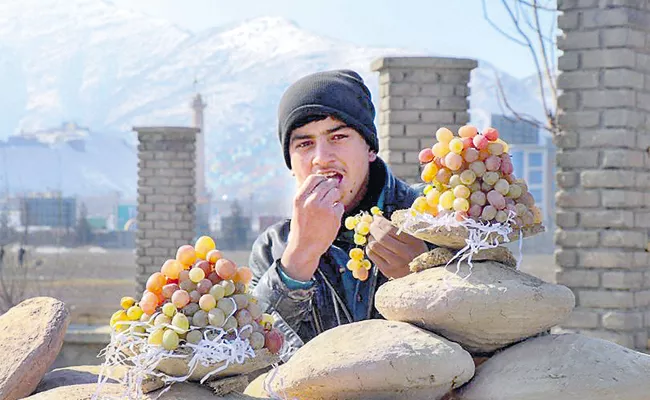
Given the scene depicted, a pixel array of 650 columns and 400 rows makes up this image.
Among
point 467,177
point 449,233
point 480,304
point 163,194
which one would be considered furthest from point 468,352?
point 163,194

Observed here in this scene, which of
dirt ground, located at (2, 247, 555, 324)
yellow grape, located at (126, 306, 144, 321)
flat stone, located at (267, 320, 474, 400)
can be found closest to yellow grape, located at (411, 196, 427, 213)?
flat stone, located at (267, 320, 474, 400)

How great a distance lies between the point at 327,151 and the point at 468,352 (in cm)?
70

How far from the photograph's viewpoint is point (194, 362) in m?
1.72

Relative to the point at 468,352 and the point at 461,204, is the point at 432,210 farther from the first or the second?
the point at 468,352

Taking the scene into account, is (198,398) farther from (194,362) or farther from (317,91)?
(317,91)

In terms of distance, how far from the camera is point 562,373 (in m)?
1.78

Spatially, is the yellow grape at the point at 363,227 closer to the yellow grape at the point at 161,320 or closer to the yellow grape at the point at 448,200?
the yellow grape at the point at 448,200

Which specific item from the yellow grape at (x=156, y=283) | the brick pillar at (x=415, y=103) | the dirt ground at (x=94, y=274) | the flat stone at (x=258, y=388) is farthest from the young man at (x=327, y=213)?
the dirt ground at (x=94, y=274)

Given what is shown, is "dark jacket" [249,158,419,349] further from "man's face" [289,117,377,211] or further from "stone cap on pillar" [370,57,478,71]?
"stone cap on pillar" [370,57,478,71]

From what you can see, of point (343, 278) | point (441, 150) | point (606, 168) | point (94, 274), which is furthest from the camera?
point (94, 274)

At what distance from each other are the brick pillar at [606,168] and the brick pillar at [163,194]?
4.88m

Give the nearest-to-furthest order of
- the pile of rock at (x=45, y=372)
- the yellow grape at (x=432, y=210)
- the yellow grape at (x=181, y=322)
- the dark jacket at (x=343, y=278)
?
the yellow grape at (x=181, y=322)
the pile of rock at (x=45, y=372)
the yellow grape at (x=432, y=210)
the dark jacket at (x=343, y=278)

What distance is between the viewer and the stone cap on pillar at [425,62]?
709 centimetres

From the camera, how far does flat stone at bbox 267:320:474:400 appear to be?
5.89ft
